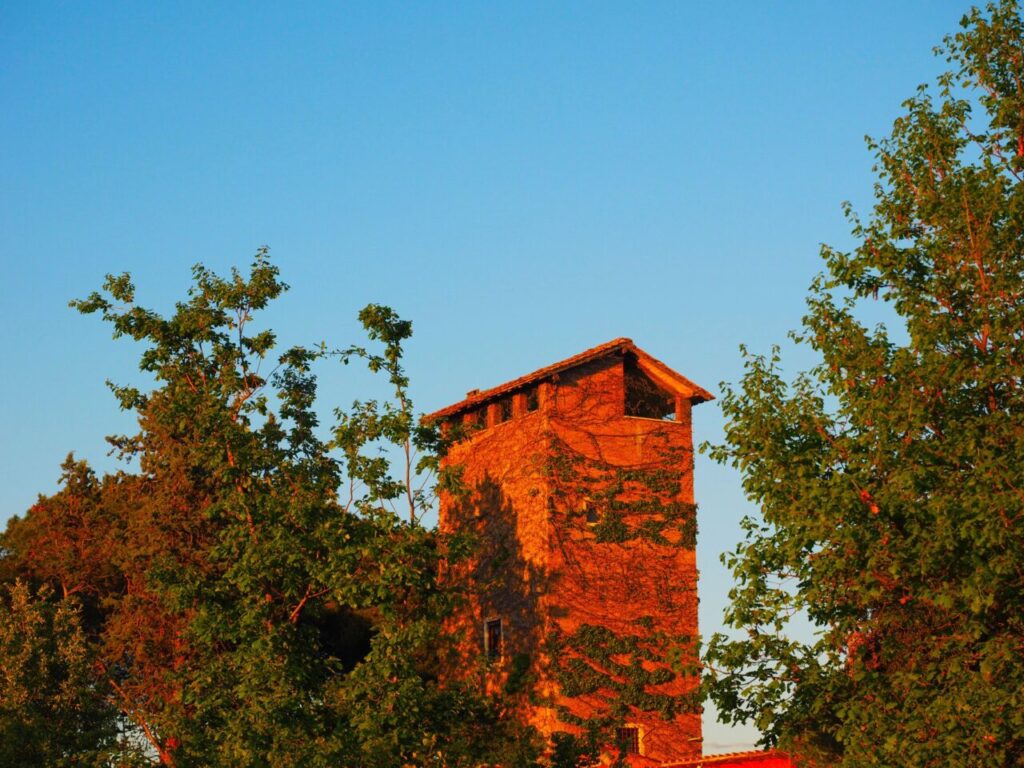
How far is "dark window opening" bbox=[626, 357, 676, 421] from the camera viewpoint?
101ft

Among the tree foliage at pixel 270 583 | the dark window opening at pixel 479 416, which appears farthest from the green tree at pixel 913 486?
the dark window opening at pixel 479 416

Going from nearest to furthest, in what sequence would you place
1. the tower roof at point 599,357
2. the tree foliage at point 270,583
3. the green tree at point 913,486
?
the green tree at point 913,486, the tree foliage at point 270,583, the tower roof at point 599,357

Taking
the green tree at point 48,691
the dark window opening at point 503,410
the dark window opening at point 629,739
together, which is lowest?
the dark window opening at point 629,739

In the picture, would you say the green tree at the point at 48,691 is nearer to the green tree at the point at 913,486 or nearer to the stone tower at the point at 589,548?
the stone tower at the point at 589,548

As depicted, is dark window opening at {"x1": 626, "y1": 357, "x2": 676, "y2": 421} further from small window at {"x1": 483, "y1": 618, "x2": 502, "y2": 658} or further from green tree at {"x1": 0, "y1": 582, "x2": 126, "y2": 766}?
green tree at {"x1": 0, "y1": 582, "x2": 126, "y2": 766}

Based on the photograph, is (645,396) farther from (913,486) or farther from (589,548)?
(913,486)

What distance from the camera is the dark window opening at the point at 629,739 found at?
2781cm

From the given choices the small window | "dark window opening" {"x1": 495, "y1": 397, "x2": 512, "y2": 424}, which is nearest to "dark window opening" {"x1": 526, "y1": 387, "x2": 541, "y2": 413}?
"dark window opening" {"x1": 495, "y1": 397, "x2": 512, "y2": 424}

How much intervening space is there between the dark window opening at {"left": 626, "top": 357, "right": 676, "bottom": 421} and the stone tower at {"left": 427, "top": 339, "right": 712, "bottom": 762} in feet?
0.10

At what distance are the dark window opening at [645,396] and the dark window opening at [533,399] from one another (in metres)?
2.31

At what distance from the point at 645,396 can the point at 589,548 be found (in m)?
4.36

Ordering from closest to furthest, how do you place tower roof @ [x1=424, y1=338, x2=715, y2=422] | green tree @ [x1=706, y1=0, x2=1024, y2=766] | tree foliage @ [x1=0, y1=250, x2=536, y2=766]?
green tree @ [x1=706, y1=0, x2=1024, y2=766], tree foliage @ [x1=0, y1=250, x2=536, y2=766], tower roof @ [x1=424, y1=338, x2=715, y2=422]

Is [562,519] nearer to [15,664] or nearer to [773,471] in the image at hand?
[773,471]

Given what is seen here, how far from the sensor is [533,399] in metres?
30.1
